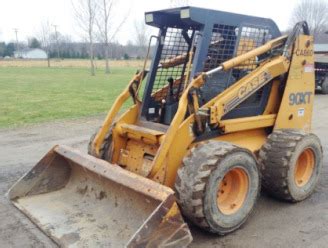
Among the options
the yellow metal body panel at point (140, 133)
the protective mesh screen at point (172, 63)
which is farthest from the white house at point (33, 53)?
the yellow metal body panel at point (140, 133)

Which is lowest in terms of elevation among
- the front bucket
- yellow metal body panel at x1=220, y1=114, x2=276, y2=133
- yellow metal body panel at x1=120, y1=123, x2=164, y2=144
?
the front bucket

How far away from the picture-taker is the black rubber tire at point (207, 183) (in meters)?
3.56

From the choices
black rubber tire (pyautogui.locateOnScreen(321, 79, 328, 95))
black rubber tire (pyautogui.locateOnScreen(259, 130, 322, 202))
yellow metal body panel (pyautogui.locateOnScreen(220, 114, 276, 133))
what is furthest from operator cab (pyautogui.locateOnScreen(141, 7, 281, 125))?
black rubber tire (pyautogui.locateOnScreen(321, 79, 328, 95))

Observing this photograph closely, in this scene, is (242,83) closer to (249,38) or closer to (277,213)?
(249,38)

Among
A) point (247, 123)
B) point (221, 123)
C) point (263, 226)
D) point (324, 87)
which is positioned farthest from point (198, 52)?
point (324, 87)

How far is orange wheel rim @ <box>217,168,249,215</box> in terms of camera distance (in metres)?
4.00

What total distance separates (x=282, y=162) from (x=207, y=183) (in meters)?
1.19

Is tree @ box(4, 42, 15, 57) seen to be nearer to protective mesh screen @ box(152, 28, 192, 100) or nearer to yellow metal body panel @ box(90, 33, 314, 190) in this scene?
protective mesh screen @ box(152, 28, 192, 100)

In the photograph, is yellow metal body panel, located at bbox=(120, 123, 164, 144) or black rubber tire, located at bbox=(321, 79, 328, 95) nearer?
yellow metal body panel, located at bbox=(120, 123, 164, 144)

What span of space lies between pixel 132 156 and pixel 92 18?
33.1 meters

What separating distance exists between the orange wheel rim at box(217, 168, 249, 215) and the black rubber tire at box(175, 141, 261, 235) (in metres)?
0.09

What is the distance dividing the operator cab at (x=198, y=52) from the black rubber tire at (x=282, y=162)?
53 cm

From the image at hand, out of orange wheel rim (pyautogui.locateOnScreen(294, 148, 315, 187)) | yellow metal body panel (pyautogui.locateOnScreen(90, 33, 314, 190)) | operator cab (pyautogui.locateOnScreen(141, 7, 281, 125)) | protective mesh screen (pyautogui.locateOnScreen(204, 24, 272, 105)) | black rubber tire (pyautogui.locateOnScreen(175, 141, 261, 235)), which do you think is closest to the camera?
black rubber tire (pyautogui.locateOnScreen(175, 141, 261, 235))

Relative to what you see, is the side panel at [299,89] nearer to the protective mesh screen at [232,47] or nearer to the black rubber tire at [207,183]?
the protective mesh screen at [232,47]
